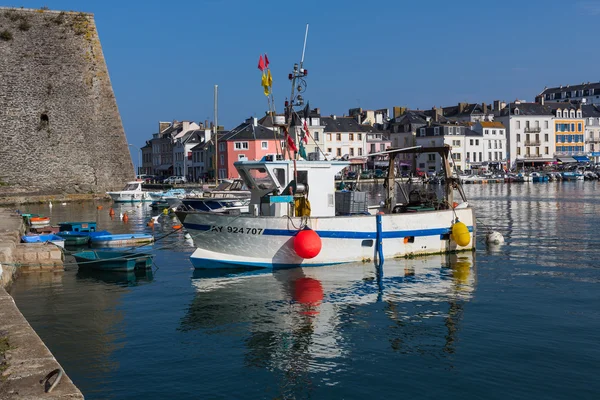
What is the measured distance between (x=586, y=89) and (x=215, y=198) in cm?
10798

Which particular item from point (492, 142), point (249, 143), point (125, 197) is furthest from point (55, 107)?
point (492, 142)

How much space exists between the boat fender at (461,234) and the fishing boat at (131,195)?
32171 millimetres

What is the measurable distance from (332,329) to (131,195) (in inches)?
1463

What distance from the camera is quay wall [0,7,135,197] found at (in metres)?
45.0

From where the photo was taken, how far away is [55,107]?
46.3m

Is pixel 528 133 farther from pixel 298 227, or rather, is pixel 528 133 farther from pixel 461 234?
pixel 298 227

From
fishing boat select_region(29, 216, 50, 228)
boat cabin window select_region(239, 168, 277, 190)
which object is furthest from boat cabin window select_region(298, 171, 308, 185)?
fishing boat select_region(29, 216, 50, 228)

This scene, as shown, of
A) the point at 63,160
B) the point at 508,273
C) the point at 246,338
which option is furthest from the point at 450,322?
the point at 63,160

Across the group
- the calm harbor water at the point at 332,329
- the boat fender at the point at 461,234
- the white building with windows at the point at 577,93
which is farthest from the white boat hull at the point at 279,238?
the white building with windows at the point at 577,93

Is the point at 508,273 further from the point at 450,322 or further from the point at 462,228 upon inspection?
the point at 450,322

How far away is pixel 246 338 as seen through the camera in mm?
10852

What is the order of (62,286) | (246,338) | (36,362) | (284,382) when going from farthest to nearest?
(62,286) < (246,338) < (284,382) < (36,362)

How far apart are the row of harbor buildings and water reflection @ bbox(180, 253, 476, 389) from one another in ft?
186

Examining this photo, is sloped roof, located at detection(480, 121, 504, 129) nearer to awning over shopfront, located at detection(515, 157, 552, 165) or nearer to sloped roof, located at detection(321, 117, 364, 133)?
awning over shopfront, located at detection(515, 157, 552, 165)
